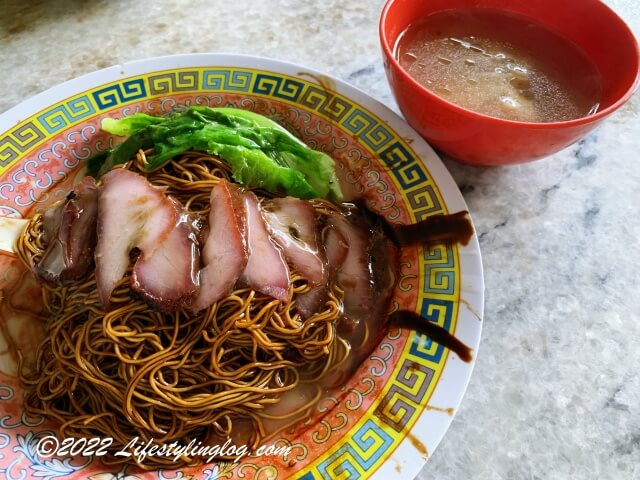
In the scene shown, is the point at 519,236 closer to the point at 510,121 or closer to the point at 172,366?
the point at 510,121

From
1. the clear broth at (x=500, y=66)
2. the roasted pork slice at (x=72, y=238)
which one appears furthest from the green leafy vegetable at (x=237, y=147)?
the clear broth at (x=500, y=66)

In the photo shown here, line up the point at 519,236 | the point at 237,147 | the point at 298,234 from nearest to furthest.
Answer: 1. the point at 298,234
2. the point at 237,147
3. the point at 519,236

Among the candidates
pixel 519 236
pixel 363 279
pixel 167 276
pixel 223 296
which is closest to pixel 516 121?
pixel 519 236

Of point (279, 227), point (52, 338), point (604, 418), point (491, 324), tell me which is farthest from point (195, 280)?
point (604, 418)

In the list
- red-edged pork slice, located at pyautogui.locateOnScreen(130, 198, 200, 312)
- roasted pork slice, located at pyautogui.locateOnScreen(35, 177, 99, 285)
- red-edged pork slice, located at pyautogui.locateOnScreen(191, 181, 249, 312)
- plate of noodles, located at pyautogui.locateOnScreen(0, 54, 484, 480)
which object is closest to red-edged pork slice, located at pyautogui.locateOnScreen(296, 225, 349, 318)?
plate of noodles, located at pyautogui.locateOnScreen(0, 54, 484, 480)

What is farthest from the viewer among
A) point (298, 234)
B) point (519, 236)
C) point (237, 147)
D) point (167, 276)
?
point (519, 236)

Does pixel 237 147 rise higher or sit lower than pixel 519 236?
higher

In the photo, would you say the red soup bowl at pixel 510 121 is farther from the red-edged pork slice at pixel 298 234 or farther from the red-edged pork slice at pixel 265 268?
the red-edged pork slice at pixel 265 268

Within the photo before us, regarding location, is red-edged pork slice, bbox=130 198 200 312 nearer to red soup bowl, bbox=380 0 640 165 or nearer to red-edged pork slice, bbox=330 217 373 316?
red-edged pork slice, bbox=330 217 373 316
